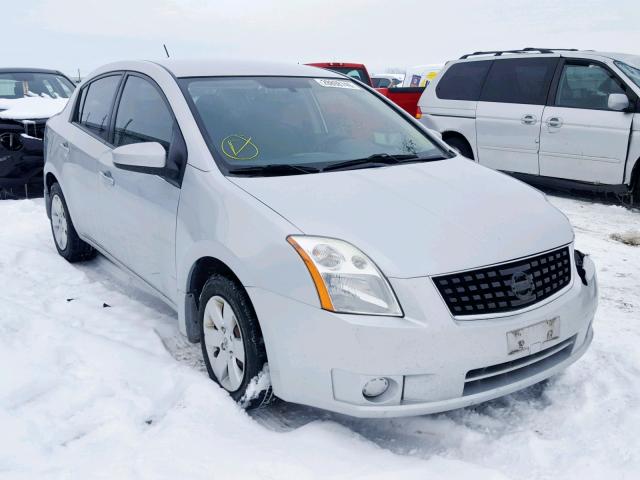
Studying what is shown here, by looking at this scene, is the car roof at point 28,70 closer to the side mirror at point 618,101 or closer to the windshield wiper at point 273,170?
the windshield wiper at point 273,170

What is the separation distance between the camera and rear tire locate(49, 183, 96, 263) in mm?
5242

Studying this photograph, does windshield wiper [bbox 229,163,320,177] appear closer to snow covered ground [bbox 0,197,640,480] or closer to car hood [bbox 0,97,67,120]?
snow covered ground [bbox 0,197,640,480]

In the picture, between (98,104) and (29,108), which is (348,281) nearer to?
(98,104)

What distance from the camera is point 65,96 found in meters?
8.88

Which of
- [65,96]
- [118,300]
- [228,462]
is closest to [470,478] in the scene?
[228,462]

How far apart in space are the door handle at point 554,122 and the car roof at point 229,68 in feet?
13.5

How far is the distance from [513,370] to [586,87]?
Answer: 5.79 metres

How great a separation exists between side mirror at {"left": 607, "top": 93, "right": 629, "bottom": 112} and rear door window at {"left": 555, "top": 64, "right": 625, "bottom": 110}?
0.17 meters

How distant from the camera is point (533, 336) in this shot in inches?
109

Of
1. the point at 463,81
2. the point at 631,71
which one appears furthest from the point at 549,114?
the point at 463,81

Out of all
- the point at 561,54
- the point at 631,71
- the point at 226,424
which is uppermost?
the point at 561,54

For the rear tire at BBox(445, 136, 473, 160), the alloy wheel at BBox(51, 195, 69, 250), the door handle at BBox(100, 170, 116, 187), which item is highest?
the door handle at BBox(100, 170, 116, 187)

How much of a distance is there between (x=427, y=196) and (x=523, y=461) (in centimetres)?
123

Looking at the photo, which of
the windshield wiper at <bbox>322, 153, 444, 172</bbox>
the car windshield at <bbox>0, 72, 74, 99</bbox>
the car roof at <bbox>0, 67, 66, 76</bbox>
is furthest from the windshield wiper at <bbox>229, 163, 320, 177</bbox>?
the car roof at <bbox>0, 67, 66, 76</bbox>
